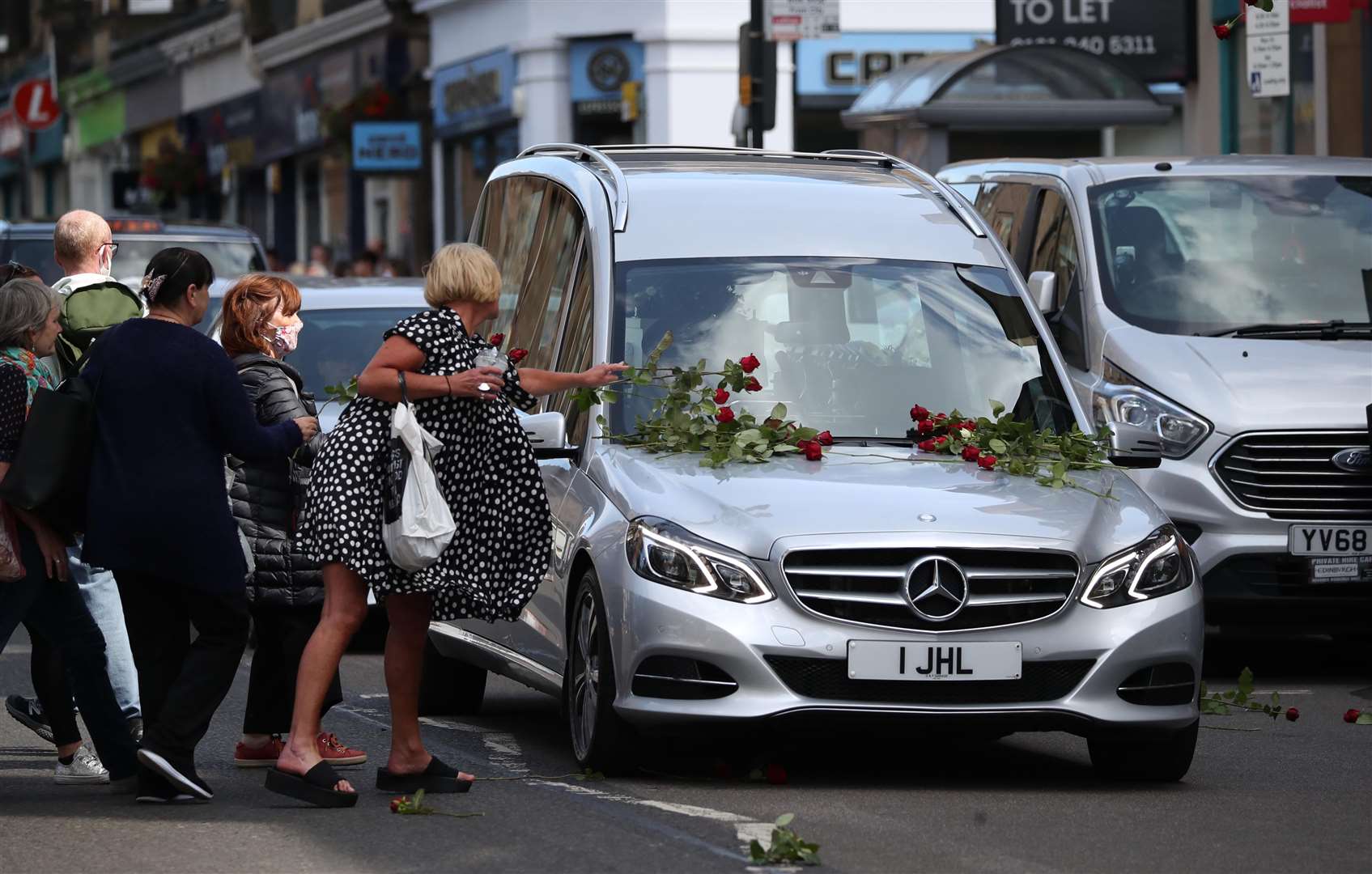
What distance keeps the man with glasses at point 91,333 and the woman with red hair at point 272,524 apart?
1.45ft

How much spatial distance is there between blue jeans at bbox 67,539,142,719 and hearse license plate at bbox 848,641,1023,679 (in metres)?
2.40

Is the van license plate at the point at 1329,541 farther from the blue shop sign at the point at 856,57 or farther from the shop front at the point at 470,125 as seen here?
the shop front at the point at 470,125

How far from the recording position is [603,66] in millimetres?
34312

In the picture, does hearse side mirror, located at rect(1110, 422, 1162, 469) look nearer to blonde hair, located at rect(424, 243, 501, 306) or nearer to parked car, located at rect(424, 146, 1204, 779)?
parked car, located at rect(424, 146, 1204, 779)

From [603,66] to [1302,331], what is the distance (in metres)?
22.7

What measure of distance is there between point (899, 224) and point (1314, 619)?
10.1 ft

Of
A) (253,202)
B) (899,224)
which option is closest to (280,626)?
(899,224)

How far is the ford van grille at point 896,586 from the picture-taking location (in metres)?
8.16

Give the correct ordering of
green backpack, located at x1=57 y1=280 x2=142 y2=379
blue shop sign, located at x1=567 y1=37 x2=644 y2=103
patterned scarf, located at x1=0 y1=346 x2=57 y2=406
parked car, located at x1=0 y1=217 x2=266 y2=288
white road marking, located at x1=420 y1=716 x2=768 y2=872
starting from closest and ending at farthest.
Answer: white road marking, located at x1=420 y1=716 x2=768 y2=872 → patterned scarf, located at x1=0 y1=346 x2=57 y2=406 → green backpack, located at x1=57 y1=280 x2=142 y2=379 → parked car, located at x1=0 y1=217 x2=266 y2=288 → blue shop sign, located at x1=567 y1=37 x2=644 y2=103

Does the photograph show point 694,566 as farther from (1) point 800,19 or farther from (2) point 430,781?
(1) point 800,19

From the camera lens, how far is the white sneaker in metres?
9.05

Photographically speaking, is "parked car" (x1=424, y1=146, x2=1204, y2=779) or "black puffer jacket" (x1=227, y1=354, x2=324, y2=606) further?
"black puffer jacket" (x1=227, y1=354, x2=324, y2=606)

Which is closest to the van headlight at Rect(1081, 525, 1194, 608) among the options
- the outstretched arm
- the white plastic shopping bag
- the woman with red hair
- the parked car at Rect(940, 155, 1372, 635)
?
the outstretched arm

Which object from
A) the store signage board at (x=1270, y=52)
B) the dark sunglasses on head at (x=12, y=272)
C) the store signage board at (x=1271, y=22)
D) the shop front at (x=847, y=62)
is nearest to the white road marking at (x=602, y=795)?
the dark sunglasses on head at (x=12, y=272)
